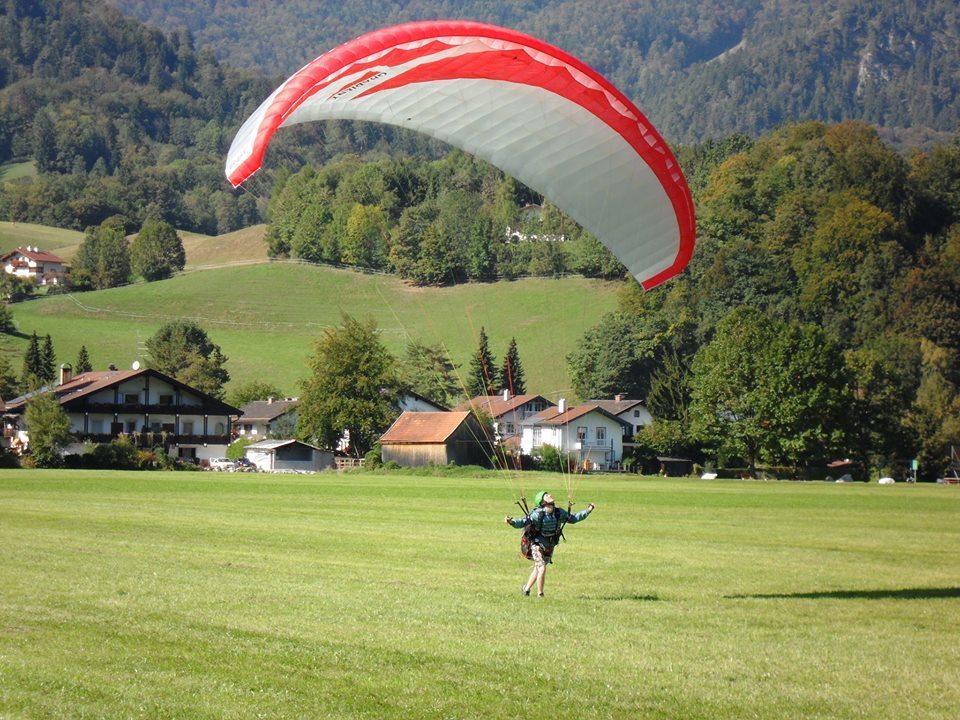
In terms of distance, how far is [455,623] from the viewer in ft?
36.9

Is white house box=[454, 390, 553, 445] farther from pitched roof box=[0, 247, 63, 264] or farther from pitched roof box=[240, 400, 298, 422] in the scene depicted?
pitched roof box=[0, 247, 63, 264]

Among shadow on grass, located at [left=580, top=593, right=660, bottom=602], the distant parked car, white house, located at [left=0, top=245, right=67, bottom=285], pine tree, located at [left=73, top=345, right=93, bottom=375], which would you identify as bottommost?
shadow on grass, located at [left=580, top=593, right=660, bottom=602]

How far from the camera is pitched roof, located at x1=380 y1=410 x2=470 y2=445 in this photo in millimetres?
70512

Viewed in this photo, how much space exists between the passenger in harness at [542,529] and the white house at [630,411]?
76874 millimetres

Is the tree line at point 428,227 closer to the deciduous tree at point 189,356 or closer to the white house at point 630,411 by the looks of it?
the deciduous tree at point 189,356

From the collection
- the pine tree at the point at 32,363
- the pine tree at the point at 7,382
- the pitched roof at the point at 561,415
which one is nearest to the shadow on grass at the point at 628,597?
the pitched roof at the point at 561,415

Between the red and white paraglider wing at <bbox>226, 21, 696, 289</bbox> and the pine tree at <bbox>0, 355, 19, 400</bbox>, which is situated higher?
the pine tree at <bbox>0, 355, 19, 400</bbox>

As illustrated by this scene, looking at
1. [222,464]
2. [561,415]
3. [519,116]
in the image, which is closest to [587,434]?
[561,415]

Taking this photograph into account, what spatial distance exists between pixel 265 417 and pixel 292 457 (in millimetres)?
17718

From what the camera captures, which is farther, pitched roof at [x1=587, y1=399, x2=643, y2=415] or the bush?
pitched roof at [x1=587, y1=399, x2=643, y2=415]

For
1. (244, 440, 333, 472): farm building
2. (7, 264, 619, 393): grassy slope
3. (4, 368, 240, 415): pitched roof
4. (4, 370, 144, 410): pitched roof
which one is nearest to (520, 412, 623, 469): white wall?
(7, 264, 619, 393): grassy slope

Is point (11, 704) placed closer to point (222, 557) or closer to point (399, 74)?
point (399, 74)

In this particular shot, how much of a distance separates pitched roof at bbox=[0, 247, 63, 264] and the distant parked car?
90.7m

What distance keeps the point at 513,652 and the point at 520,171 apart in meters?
6.23
